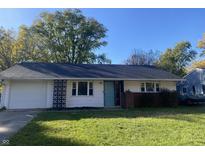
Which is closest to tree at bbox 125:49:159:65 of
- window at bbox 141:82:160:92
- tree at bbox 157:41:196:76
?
tree at bbox 157:41:196:76

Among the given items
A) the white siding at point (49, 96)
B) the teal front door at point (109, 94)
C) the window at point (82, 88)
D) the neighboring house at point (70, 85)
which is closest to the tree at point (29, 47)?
the neighboring house at point (70, 85)

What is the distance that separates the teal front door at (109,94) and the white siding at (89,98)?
0.37m

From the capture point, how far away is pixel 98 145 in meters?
5.96

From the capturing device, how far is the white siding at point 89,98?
17297 mm

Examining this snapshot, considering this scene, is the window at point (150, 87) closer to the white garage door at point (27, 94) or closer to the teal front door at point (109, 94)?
the teal front door at point (109, 94)

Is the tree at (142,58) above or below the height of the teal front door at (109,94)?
above

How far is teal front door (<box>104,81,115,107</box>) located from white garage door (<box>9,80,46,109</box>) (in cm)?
462

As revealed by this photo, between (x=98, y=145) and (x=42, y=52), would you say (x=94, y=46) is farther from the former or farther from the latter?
(x=98, y=145)

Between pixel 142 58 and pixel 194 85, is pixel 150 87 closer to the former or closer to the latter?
pixel 194 85

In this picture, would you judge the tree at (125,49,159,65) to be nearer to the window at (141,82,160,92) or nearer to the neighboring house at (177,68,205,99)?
the neighboring house at (177,68,205,99)

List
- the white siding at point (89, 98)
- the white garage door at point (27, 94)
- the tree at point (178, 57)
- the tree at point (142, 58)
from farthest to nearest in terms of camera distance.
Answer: the tree at point (142, 58)
the tree at point (178, 57)
the white siding at point (89, 98)
the white garage door at point (27, 94)
